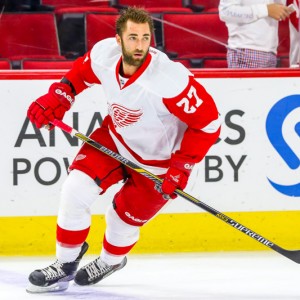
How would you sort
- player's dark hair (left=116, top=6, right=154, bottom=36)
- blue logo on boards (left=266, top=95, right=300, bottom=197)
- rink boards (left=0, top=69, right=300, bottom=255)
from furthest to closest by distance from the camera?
blue logo on boards (left=266, top=95, right=300, bottom=197)
rink boards (left=0, top=69, right=300, bottom=255)
player's dark hair (left=116, top=6, right=154, bottom=36)

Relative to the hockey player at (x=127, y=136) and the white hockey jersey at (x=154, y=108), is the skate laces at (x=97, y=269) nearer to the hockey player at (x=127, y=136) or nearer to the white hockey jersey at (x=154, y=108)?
the hockey player at (x=127, y=136)

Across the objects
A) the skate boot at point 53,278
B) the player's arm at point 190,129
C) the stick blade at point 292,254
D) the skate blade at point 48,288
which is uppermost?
the player's arm at point 190,129

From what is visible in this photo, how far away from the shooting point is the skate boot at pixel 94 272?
3.60m

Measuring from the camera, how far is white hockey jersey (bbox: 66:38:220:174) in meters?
3.30

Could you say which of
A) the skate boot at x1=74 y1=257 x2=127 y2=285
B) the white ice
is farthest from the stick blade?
the skate boot at x1=74 y1=257 x2=127 y2=285

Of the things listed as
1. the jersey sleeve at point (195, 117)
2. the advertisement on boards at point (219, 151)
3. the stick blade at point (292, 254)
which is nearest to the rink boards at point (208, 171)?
the advertisement on boards at point (219, 151)

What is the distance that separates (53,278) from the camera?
3.50 m

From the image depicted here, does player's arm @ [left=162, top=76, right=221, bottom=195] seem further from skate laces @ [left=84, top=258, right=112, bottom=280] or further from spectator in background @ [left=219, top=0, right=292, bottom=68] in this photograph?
→ spectator in background @ [left=219, top=0, right=292, bottom=68]

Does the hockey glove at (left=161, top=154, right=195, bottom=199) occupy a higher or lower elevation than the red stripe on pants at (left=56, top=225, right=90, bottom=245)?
higher

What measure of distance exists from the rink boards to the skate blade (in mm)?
650

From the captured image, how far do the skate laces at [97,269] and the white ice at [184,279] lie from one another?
0.15ft

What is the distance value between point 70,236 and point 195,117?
0.61 metres

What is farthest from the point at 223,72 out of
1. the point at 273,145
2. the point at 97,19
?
the point at 97,19

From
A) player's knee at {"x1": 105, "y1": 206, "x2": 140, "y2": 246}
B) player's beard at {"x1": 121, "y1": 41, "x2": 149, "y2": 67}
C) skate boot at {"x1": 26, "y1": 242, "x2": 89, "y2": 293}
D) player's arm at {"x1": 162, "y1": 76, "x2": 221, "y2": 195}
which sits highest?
player's beard at {"x1": 121, "y1": 41, "x2": 149, "y2": 67}
